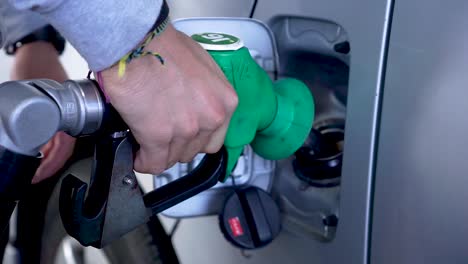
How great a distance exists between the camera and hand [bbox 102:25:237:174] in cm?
59

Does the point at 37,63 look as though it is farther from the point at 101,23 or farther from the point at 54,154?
the point at 101,23

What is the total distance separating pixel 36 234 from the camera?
1.58 metres

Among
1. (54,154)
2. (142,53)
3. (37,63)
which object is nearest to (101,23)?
(142,53)

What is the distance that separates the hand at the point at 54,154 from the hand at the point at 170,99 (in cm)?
76

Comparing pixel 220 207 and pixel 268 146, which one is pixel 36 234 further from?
pixel 268 146

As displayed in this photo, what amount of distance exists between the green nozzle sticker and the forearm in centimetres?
83

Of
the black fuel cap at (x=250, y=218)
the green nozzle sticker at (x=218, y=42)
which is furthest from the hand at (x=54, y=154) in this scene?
the green nozzle sticker at (x=218, y=42)

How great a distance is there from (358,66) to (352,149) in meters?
0.10

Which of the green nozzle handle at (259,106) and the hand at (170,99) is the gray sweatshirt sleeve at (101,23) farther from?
the green nozzle handle at (259,106)

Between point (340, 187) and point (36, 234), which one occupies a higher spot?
point (340, 187)

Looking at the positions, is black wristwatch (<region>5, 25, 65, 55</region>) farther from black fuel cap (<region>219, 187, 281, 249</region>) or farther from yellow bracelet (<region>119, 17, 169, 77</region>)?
yellow bracelet (<region>119, 17, 169, 77</region>)

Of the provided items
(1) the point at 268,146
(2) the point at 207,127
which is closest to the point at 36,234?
(1) the point at 268,146

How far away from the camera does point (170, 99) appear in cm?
61

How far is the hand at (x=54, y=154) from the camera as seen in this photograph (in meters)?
1.37
